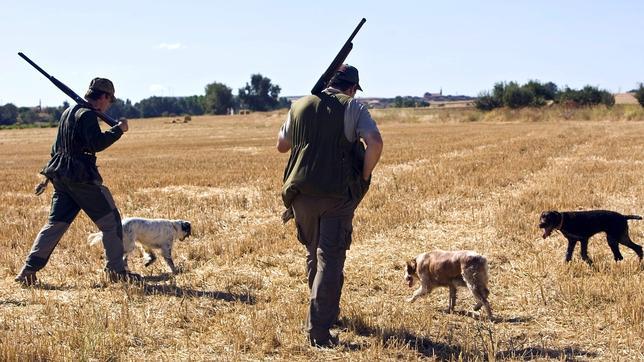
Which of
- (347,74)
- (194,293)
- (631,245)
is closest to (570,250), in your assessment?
(631,245)

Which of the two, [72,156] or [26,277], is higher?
[72,156]

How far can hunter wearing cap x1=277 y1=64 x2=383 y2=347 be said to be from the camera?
4.99m

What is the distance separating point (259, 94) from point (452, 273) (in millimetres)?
119018

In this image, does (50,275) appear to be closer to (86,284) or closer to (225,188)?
(86,284)

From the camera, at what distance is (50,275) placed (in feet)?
24.3

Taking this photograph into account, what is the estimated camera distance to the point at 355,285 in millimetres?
6914

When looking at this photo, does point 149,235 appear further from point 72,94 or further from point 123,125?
point 72,94

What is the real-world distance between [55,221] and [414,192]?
7491 millimetres

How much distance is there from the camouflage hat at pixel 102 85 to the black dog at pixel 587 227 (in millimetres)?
4922

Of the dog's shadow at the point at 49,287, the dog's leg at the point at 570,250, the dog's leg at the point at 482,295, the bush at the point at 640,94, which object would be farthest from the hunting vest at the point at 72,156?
the bush at the point at 640,94

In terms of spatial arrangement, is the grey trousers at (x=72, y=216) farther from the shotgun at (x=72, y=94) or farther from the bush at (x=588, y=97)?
A: the bush at (x=588, y=97)

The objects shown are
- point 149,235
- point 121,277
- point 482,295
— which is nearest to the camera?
point 482,295

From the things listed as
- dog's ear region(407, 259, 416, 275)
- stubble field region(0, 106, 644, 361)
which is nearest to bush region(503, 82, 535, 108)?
stubble field region(0, 106, 644, 361)

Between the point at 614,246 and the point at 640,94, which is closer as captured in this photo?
the point at 614,246
